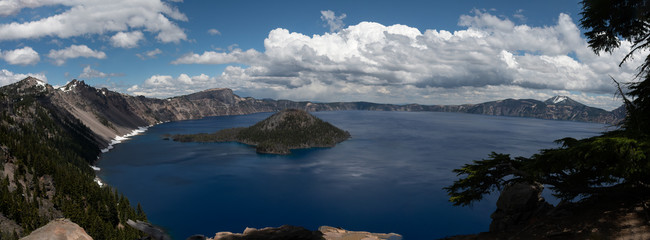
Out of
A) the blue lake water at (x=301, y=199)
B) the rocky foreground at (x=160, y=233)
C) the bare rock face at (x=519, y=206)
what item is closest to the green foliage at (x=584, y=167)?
the bare rock face at (x=519, y=206)

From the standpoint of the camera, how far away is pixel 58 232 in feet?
63.3

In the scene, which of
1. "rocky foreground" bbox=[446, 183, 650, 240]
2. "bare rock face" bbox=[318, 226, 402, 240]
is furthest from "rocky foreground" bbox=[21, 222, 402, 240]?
"bare rock face" bbox=[318, 226, 402, 240]

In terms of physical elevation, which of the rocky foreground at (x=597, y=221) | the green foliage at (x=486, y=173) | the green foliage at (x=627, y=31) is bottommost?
the rocky foreground at (x=597, y=221)

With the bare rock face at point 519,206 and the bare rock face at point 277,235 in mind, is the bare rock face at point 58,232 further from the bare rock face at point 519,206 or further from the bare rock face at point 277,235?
the bare rock face at point 519,206

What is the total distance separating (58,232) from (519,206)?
120 ft

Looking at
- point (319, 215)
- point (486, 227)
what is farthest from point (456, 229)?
point (319, 215)

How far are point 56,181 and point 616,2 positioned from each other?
166m

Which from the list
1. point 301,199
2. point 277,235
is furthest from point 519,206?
point 301,199

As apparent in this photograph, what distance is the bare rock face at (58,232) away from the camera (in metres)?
18.9

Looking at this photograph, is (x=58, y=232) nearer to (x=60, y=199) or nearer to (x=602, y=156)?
(x=602, y=156)

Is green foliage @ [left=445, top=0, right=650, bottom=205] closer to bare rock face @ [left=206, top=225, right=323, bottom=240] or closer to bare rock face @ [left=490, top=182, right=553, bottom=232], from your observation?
bare rock face @ [left=490, top=182, right=553, bottom=232]

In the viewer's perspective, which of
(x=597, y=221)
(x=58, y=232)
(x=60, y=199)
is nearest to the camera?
(x=597, y=221)

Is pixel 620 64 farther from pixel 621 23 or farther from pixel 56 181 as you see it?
pixel 56 181

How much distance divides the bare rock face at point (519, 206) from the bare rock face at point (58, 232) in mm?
33572
